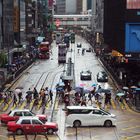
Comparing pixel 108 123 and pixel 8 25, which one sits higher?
pixel 8 25

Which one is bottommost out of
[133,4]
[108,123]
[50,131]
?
[108,123]

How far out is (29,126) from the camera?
37.6m

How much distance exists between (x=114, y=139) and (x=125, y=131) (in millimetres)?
2807

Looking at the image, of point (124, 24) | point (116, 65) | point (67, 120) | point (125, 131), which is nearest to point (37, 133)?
point (67, 120)

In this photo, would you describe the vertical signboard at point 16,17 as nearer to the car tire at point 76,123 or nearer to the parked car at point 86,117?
the parked car at point 86,117

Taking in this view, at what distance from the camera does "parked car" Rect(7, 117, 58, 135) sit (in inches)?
1470

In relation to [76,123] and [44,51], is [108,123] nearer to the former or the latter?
[76,123]

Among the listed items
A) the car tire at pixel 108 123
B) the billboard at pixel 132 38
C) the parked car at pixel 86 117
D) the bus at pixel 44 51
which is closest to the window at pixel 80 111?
the parked car at pixel 86 117

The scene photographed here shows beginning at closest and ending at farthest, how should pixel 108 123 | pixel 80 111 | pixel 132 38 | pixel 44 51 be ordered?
pixel 80 111, pixel 108 123, pixel 132 38, pixel 44 51

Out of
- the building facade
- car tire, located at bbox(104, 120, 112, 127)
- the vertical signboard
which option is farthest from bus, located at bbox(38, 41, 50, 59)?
car tire, located at bbox(104, 120, 112, 127)

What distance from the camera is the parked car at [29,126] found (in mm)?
37344

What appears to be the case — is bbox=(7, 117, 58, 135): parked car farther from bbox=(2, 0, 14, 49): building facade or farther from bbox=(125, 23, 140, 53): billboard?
bbox=(2, 0, 14, 49): building facade

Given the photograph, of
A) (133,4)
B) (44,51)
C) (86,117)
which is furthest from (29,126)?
(44,51)

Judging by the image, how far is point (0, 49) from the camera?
9075 cm
